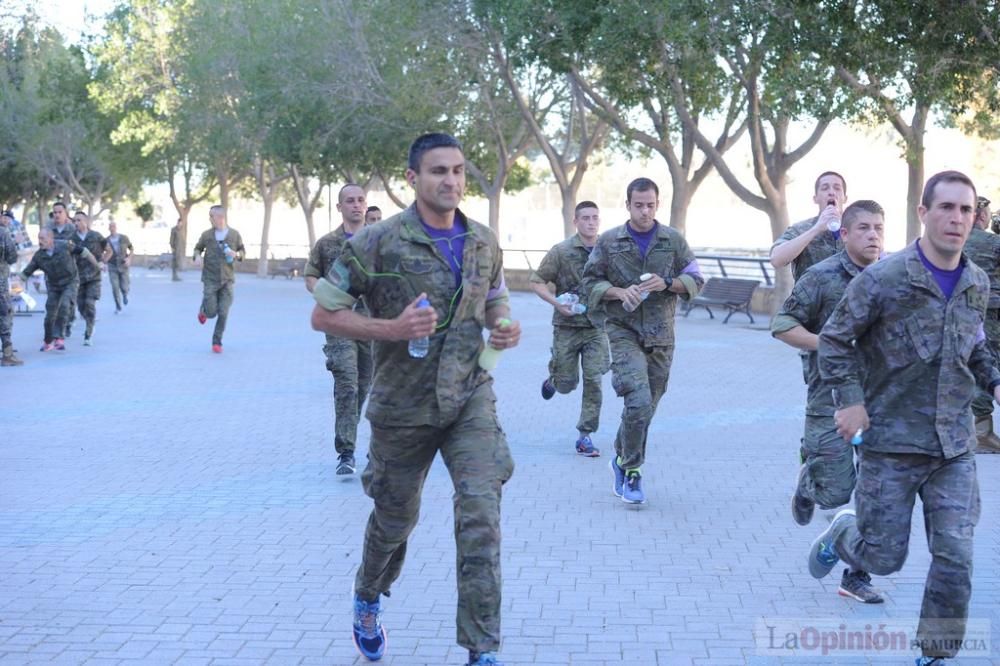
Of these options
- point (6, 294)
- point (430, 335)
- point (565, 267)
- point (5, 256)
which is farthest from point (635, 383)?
point (6, 294)

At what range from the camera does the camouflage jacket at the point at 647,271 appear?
775 cm

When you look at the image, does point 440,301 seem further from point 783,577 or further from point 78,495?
point 78,495

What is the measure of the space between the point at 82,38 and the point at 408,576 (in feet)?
164

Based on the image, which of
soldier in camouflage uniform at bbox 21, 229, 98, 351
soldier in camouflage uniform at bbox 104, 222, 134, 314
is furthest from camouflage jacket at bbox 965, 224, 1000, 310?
soldier in camouflage uniform at bbox 104, 222, 134, 314

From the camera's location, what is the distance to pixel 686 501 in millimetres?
7898

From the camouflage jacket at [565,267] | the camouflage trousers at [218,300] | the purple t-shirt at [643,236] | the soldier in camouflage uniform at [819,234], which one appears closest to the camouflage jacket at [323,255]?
the camouflage jacket at [565,267]

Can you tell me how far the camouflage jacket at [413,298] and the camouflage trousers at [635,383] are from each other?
120 inches

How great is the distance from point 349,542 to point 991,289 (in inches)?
210

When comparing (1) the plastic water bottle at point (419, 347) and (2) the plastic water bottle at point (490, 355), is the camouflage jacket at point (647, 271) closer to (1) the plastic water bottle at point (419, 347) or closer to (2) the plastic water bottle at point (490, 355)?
(2) the plastic water bottle at point (490, 355)

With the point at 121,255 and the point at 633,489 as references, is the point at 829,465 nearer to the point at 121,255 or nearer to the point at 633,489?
→ the point at 633,489

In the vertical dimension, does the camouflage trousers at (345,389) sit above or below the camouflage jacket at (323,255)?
below

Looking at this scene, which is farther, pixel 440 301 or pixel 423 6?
pixel 423 6

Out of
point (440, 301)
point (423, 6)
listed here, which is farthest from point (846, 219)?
point (423, 6)

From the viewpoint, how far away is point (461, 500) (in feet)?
14.8
